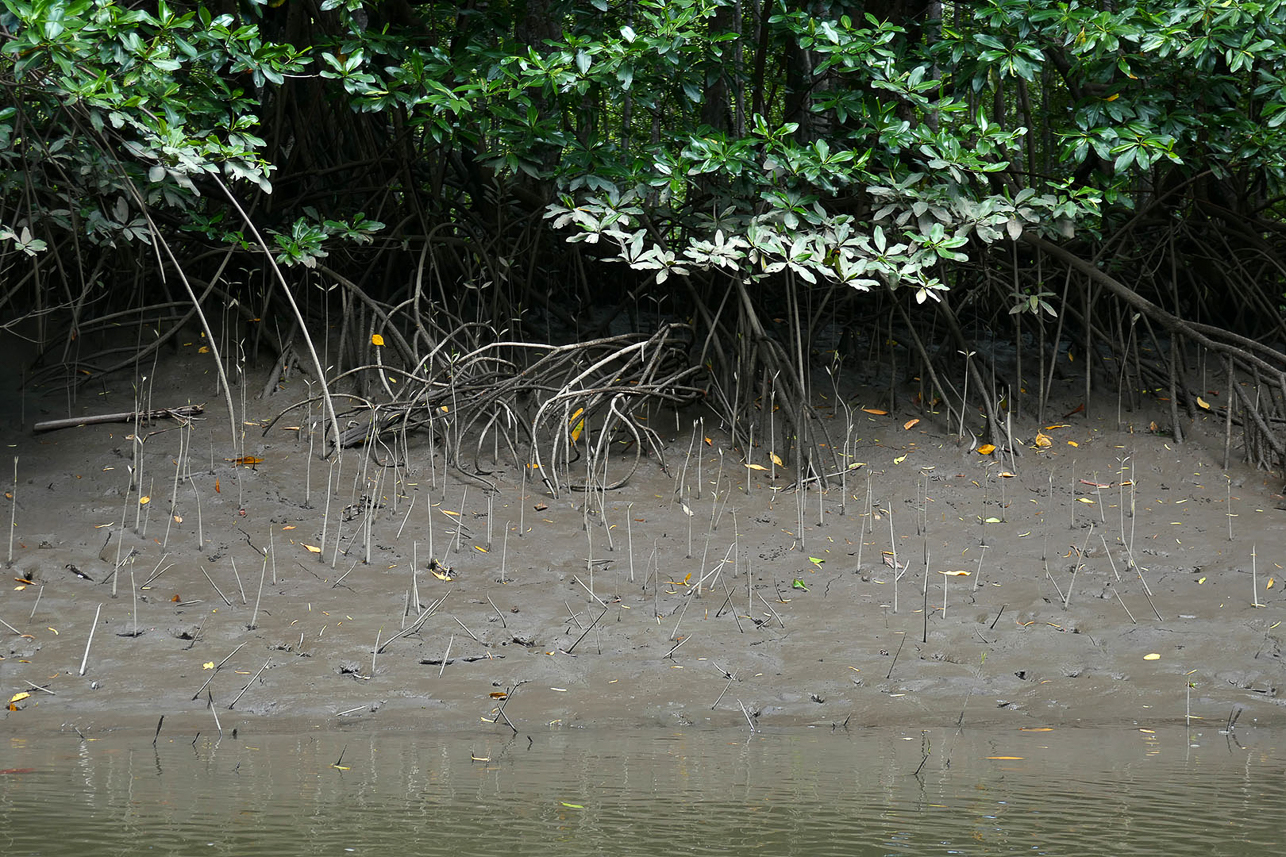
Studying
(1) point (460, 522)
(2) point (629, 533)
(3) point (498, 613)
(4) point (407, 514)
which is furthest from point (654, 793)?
(4) point (407, 514)

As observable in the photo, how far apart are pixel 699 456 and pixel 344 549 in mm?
1520

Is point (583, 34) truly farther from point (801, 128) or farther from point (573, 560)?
point (573, 560)

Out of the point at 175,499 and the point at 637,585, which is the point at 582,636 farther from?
the point at 175,499

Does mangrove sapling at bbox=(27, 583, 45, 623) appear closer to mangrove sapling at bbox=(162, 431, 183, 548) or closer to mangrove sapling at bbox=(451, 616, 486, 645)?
mangrove sapling at bbox=(162, 431, 183, 548)

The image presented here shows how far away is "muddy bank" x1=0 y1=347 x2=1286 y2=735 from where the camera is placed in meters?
3.39

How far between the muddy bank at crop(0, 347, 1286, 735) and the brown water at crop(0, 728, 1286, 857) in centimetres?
23

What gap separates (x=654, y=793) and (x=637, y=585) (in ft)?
5.76

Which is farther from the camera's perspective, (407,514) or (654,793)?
(407,514)

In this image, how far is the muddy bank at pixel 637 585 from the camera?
3389mm

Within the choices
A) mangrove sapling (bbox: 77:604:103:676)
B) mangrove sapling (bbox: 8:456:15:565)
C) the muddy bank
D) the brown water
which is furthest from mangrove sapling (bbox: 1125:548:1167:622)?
mangrove sapling (bbox: 8:456:15:565)

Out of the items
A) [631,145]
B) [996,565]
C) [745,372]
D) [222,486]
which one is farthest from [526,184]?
[996,565]

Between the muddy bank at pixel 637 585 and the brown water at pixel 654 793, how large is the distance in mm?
229

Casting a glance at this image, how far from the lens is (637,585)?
A: 4215mm

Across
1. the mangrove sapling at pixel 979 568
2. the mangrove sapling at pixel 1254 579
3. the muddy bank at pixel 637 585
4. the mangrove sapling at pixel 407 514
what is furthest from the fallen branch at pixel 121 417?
the mangrove sapling at pixel 1254 579
